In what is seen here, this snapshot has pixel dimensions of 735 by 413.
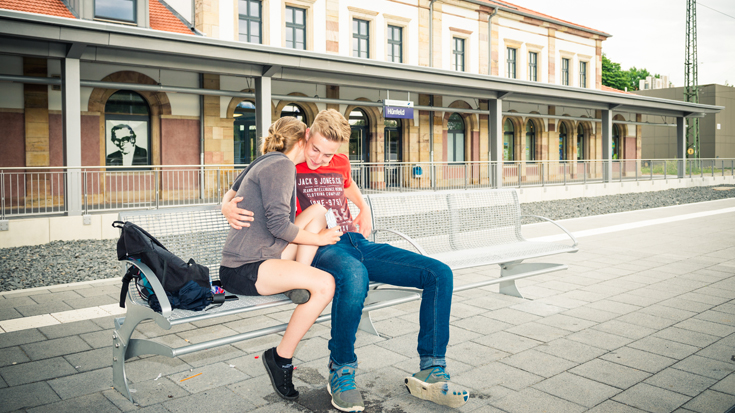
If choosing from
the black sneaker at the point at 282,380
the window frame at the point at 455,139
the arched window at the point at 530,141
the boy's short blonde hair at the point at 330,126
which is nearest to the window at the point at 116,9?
the window frame at the point at 455,139

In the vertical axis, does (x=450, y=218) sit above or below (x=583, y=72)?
below

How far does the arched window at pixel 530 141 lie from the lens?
27.1 m

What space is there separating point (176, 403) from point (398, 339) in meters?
1.64

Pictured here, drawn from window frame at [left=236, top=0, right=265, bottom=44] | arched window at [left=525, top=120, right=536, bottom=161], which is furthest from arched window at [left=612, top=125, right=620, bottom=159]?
window frame at [left=236, top=0, right=265, bottom=44]

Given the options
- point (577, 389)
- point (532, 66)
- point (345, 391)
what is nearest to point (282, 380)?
point (345, 391)

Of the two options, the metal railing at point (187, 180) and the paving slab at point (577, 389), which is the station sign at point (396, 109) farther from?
the paving slab at point (577, 389)

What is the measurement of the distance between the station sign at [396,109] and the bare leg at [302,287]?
15059 mm

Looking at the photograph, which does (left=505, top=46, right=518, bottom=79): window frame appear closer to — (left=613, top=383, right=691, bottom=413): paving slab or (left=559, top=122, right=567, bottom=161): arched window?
(left=559, top=122, right=567, bottom=161): arched window

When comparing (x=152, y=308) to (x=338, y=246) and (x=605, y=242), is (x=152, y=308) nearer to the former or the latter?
(x=338, y=246)

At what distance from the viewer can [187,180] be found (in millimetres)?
12320

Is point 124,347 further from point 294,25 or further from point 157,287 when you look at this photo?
point 294,25

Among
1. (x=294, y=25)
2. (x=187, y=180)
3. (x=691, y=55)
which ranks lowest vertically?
(x=187, y=180)

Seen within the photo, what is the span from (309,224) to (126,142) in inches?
551

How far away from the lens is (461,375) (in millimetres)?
3361
